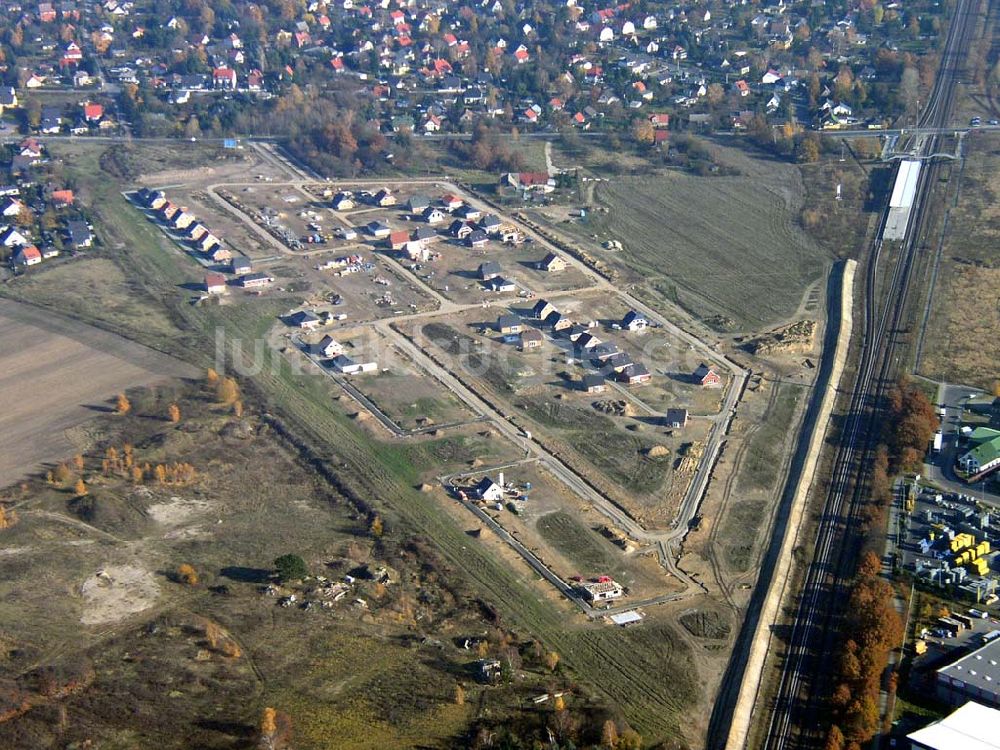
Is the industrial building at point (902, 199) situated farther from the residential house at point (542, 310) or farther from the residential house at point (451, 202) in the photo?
the residential house at point (451, 202)

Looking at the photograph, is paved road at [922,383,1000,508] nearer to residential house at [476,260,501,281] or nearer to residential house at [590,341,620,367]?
residential house at [590,341,620,367]

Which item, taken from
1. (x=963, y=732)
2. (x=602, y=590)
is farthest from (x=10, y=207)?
(x=963, y=732)

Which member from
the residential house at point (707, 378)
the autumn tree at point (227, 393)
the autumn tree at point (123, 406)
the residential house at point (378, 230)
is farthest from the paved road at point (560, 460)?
the autumn tree at point (123, 406)

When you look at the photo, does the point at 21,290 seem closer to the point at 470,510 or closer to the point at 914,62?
the point at 470,510

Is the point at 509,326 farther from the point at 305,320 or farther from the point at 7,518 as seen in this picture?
the point at 7,518

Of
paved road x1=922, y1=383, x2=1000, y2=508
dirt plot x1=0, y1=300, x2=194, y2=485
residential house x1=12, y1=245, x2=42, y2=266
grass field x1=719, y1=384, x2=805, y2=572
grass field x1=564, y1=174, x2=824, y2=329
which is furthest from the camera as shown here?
residential house x1=12, y1=245, x2=42, y2=266

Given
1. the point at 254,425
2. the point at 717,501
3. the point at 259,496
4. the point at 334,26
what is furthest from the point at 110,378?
the point at 334,26

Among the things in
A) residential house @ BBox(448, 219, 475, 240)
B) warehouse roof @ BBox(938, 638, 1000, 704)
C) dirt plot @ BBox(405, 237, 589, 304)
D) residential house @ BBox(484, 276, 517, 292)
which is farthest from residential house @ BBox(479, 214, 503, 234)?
warehouse roof @ BBox(938, 638, 1000, 704)

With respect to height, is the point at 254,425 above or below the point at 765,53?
below
